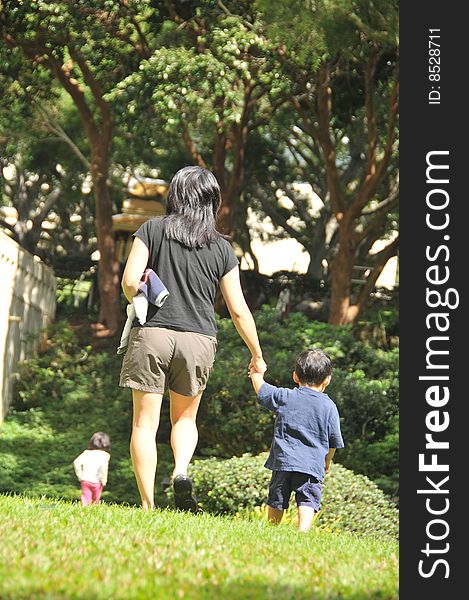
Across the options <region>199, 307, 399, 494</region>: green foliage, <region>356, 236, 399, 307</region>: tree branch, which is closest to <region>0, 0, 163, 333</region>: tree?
<region>356, 236, 399, 307</region>: tree branch

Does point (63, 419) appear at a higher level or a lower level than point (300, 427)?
higher

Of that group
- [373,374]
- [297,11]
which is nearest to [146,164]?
[373,374]

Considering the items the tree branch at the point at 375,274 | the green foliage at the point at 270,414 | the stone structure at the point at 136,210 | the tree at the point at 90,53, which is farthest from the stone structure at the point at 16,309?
the tree branch at the point at 375,274

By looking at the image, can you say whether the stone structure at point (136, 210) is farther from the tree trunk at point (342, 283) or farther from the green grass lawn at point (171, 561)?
the green grass lawn at point (171, 561)

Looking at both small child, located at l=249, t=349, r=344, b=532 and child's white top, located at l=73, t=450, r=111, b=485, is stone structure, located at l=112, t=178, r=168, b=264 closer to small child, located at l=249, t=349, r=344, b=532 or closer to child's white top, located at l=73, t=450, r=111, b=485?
child's white top, located at l=73, t=450, r=111, b=485

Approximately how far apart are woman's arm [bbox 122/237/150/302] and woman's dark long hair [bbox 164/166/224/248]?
206mm

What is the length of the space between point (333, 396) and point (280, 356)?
148 centimetres

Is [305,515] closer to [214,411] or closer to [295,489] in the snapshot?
[295,489]

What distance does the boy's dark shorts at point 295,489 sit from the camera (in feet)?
22.5

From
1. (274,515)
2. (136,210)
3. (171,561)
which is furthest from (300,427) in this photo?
(136,210)

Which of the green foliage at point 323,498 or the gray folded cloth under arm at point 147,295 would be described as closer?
the gray folded cloth under arm at point 147,295

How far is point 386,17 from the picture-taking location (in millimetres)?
13391

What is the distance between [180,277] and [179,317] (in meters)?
0.24

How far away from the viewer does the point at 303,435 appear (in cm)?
680
